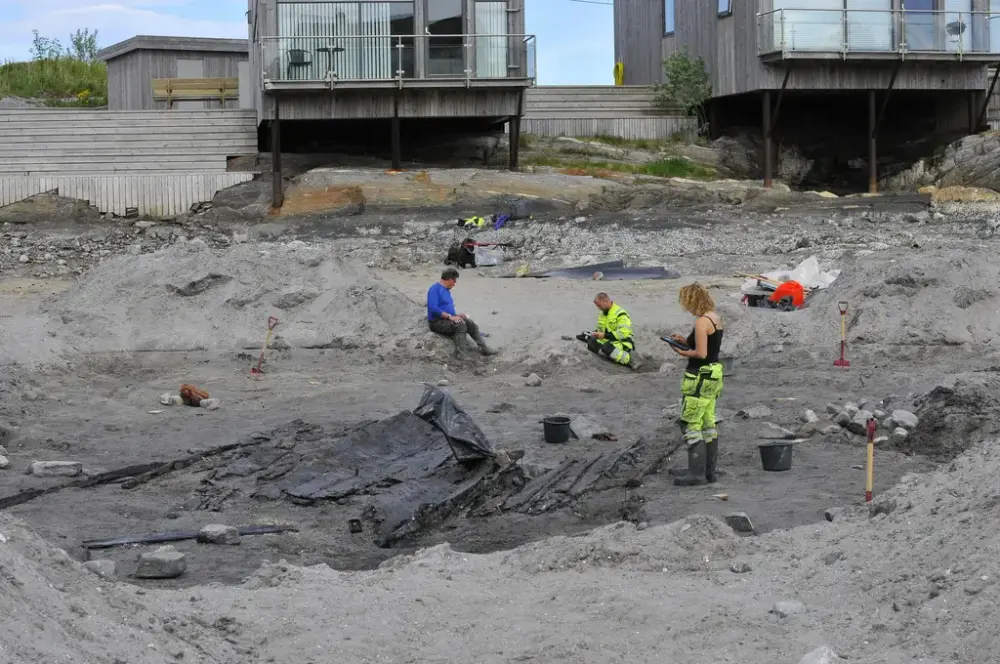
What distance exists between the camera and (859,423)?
41.7 feet

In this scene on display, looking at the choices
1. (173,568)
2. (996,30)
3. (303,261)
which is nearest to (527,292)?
(303,261)

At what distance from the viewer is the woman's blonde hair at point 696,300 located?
429 inches

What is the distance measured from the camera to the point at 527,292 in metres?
20.6

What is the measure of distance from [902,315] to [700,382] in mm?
7374

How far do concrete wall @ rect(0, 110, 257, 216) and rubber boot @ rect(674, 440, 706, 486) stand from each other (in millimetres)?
20309

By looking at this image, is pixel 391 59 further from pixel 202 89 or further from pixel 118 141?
pixel 202 89

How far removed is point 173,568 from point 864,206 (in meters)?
22.2

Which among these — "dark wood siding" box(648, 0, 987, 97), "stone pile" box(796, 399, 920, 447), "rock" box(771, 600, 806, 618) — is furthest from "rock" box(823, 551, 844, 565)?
"dark wood siding" box(648, 0, 987, 97)

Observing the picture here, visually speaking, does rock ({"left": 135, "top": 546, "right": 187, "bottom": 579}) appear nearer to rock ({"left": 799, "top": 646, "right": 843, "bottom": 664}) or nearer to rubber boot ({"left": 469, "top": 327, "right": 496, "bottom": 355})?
rock ({"left": 799, "top": 646, "right": 843, "bottom": 664})

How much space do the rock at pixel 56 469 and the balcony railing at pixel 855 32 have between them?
75.5 feet

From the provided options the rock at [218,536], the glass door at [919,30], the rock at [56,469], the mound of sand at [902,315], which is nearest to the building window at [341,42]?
the glass door at [919,30]

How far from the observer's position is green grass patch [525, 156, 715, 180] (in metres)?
31.3

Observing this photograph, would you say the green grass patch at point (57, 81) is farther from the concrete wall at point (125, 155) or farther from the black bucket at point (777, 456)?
the black bucket at point (777, 456)

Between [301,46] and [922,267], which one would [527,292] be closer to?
[922,267]
